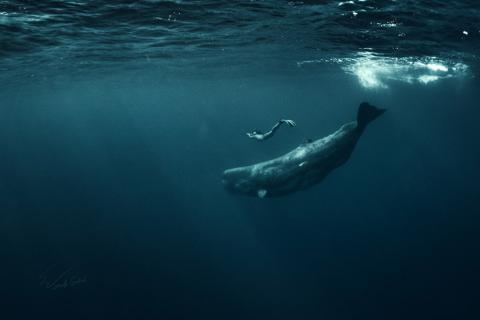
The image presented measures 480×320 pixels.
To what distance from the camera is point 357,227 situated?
94.5 feet

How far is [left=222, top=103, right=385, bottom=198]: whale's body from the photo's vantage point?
45.6 ft

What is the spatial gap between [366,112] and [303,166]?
3733 mm

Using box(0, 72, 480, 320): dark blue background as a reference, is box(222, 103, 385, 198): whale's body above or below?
above

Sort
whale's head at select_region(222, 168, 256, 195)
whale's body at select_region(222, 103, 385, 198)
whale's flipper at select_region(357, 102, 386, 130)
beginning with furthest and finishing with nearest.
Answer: whale's head at select_region(222, 168, 256, 195) < whale's body at select_region(222, 103, 385, 198) < whale's flipper at select_region(357, 102, 386, 130)

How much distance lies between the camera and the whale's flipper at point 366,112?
12.4 m

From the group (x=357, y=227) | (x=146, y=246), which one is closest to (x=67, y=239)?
(x=146, y=246)

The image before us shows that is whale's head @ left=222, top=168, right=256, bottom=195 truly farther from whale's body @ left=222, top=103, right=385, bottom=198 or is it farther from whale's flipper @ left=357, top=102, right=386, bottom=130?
whale's flipper @ left=357, top=102, right=386, bottom=130

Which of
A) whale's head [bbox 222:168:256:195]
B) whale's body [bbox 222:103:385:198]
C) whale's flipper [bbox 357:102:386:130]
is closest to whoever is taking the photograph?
whale's flipper [bbox 357:102:386:130]

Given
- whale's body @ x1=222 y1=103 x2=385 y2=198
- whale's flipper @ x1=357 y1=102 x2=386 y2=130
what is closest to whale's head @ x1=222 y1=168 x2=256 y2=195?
whale's body @ x1=222 y1=103 x2=385 y2=198

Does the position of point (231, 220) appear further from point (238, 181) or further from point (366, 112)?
point (366, 112)

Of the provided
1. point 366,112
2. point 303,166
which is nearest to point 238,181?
point 303,166

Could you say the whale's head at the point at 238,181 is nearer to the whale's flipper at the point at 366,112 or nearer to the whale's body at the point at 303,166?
the whale's body at the point at 303,166

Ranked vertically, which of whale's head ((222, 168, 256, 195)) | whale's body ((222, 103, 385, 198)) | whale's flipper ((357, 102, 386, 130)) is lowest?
whale's head ((222, 168, 256, 195))

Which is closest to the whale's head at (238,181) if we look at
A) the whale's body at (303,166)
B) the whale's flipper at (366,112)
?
the whale's body at (303,166)
